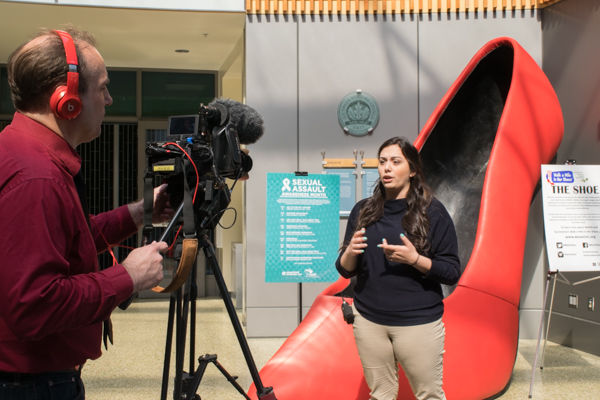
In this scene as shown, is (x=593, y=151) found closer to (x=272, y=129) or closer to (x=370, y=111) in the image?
(x=370, y=111)

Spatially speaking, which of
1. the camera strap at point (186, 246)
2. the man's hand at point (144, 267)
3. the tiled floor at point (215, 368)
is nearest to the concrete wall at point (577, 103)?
the tiled floor at point (215, 368)

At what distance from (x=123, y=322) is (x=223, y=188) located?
4.60m

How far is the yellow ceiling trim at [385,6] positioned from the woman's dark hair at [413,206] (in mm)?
3132

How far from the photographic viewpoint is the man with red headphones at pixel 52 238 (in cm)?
103

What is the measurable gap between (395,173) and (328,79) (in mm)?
3037

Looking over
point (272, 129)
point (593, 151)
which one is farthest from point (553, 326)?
point (272, 129)

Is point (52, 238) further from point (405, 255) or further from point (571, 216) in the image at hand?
point (571, 216)

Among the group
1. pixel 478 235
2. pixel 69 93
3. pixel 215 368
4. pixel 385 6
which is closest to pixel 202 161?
pixel 69 93

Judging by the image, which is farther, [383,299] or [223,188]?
[383,299]

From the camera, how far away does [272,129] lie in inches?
217

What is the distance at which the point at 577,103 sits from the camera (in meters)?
4.93

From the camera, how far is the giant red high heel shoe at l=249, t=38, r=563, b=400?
3270 mm

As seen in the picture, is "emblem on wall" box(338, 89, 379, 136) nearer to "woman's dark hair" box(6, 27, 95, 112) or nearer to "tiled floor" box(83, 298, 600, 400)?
"tiled floor" box(83, 298, 600, 400)

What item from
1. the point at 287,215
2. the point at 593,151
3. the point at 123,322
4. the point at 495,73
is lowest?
the point at 123,322
